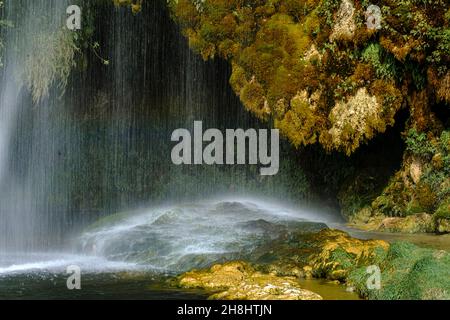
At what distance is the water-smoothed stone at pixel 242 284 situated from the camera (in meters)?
8.81

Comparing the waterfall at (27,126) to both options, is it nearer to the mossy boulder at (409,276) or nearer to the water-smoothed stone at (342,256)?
the water-smoothed stone at (342,256)

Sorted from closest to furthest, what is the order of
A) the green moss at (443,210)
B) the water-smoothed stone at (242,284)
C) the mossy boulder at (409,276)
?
the mossy boulder at (409,276) < the water-smoothed stone at (242,284) < the green moss at (443,210)

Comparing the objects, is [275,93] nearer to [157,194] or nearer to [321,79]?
[321,79]

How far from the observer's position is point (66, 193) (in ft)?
77.6

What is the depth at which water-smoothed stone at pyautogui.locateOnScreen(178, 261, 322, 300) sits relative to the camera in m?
8.81

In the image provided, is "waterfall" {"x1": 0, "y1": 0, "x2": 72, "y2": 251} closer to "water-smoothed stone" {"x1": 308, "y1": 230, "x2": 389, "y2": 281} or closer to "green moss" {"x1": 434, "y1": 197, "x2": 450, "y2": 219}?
"water-smoothed stone" {"x1": 308, "y1": 230, "x2": 389, "y2": 281}

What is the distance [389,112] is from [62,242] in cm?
999

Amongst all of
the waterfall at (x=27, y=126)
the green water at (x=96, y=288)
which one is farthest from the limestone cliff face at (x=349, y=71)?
the green water at (x=96, y=288)

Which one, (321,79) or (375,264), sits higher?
(321,79)

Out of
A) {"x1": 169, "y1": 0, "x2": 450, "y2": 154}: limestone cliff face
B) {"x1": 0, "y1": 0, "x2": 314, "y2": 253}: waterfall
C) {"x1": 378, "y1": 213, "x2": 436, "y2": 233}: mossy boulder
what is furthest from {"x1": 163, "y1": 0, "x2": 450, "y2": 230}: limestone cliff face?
{"x1": 0, "y1": 0, "x2": 314, "y2": 253}: waterfall

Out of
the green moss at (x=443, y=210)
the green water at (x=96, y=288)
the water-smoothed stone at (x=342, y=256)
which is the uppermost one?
the green moss at (x=443, y=210)

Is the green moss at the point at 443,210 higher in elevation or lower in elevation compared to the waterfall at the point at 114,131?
lower
